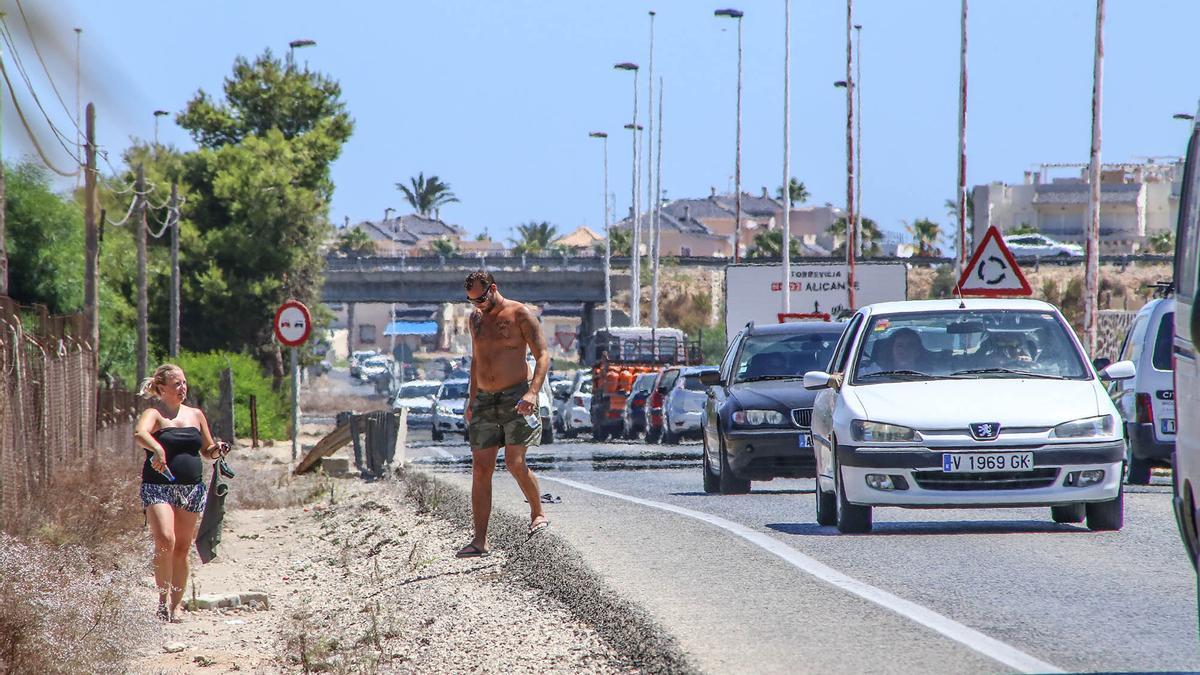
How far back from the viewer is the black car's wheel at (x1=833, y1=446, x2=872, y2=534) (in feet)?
41.1

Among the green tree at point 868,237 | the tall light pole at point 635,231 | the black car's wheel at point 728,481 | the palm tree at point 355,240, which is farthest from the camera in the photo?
the palm tree at point 355,240

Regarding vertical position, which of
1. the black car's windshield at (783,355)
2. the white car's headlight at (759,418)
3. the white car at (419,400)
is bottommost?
the white car at (419,400)

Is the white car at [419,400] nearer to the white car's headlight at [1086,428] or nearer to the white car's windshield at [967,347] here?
the white car's windshield at [967,347]

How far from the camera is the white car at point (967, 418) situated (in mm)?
11992

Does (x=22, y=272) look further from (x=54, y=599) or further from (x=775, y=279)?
(x=54, y=599)

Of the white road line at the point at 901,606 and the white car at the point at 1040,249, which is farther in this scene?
the white car at the point at 1040,249

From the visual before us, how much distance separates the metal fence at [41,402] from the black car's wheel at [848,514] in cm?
607

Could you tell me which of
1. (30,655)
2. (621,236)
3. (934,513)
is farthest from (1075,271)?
(30,655)

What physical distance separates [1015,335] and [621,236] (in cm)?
12689

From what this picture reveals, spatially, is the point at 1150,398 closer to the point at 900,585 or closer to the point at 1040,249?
the point at 900,585

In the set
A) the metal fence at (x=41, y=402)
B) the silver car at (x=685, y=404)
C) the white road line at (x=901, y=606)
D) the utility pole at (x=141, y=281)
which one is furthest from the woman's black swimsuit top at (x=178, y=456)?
the utility pole at (x=141, y=281)

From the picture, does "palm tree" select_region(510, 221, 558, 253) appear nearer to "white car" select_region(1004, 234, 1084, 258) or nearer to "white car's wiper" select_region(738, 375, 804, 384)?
"white car" select_region(1004, 234, 1084, 258)

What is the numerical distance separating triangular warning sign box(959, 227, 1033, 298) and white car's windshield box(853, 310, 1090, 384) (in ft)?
34.0

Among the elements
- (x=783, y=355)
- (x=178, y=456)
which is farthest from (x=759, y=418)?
(x=178, y=456)
